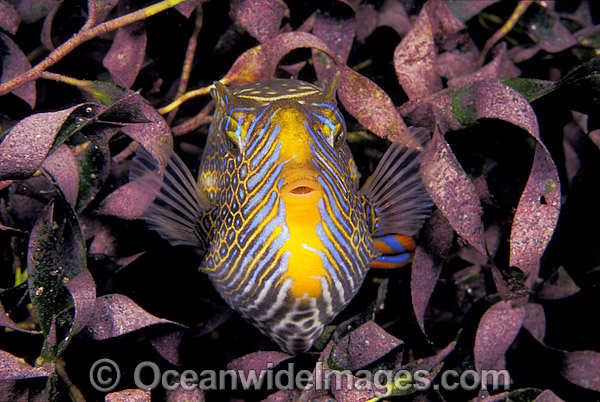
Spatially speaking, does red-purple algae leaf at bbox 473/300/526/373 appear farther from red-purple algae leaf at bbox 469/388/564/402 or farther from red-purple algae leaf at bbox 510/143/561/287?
red-purple algae leaf at bbox 510/143/561/287

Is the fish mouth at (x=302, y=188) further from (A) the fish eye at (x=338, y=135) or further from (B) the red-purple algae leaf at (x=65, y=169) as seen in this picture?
(B) the red-purple algae leaf at (x=65, y=169)

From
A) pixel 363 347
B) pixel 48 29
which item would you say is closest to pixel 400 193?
pixel 363 347

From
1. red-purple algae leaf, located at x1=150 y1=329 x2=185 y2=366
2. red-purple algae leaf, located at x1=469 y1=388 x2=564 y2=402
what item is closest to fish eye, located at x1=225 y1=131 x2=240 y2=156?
red-purple algae leaf, located at x1=150 y1=329 x2=185 y2=366

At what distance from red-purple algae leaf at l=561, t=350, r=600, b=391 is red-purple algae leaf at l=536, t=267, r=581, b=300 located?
406 mm

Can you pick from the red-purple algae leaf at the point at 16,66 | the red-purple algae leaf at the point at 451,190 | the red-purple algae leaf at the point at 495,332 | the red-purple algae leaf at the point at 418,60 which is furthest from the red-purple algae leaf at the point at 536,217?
the red-purple algae leaf at the point at 16,66

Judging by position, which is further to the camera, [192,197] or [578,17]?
[578,17]

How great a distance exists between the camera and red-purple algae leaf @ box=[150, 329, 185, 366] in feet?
9.03

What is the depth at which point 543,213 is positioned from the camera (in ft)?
8.05

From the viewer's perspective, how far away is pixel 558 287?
3.11 meters

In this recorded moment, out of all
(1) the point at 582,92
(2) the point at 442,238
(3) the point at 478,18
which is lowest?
(2) the point at 442,238

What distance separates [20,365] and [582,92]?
12.5 feet

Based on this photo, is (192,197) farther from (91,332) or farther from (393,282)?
(393,282)

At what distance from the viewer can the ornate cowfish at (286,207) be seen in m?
1.95

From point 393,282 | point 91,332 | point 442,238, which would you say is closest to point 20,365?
point 91,332
